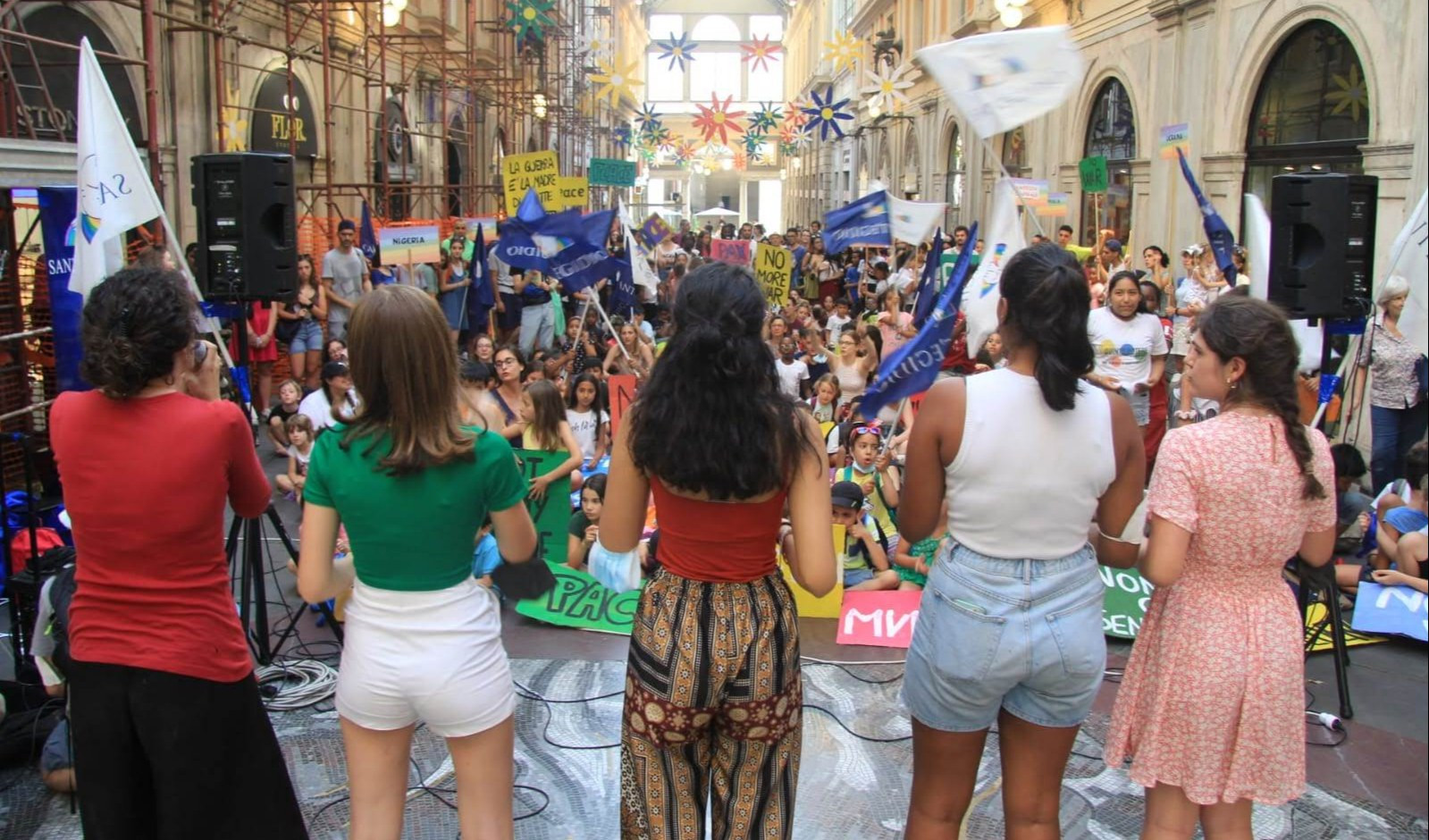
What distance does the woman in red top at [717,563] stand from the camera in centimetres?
278

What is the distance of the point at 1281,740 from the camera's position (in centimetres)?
307

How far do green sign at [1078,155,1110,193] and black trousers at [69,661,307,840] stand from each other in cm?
1500

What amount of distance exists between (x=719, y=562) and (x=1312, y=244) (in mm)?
4163

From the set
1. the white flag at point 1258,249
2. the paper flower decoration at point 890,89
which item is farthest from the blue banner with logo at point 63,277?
the paper flower decoration at point 890,89

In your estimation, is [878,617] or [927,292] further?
[927,292]

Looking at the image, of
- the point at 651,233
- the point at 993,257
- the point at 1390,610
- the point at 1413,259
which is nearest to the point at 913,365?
the point at 1413,259

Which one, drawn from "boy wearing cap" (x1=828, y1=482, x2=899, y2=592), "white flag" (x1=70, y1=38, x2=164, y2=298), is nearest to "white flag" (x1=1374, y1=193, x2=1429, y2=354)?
"boy wearing cap" (x1=828, y1=482, x2=899, y2=592)

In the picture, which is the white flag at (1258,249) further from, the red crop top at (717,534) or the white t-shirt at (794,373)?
the white t-shirt at (794,373)

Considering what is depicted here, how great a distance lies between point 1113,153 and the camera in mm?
18438

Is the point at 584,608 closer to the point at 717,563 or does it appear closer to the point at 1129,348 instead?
the point at 717,563

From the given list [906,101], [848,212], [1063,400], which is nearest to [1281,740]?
[1063,400]

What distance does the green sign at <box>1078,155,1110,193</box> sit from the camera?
16.3 metres

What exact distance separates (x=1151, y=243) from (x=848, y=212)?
6.31m

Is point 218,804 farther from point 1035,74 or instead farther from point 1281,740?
point 1035,74
